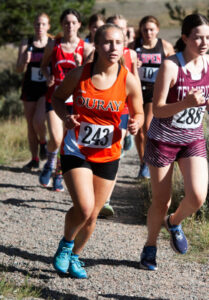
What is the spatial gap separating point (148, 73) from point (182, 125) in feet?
10.3

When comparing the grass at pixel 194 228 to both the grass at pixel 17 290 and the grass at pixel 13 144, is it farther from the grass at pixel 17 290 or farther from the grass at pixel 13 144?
the grass at pixel 13 144

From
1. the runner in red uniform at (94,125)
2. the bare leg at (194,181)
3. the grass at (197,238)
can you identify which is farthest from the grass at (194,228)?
the runner in red uniform at (94,125)

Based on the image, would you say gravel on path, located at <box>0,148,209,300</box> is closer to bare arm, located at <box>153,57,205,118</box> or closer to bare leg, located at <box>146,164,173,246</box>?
bare leg, located at <box>146,164,173,246</box>

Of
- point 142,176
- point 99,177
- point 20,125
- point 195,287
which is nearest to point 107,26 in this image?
point 99,177

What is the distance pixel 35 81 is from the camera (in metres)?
8.02

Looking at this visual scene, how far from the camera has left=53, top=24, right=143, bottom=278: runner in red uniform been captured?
3963 millimetres

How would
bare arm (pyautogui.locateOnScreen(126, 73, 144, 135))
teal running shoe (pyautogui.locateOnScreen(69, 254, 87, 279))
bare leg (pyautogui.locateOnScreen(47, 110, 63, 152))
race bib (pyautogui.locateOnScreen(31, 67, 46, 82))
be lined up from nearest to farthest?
bare arm (pyautogui.locateOnScreen(126, 73, 144, 135)) → teal running shoe (pyautogui.locateOnScreen(69, 254, 87, 279)) → bare leg (pyautogui.locateOnScreen(47, 110, 63, 152)) → race bib (pyautogui.locateOnScreen(31, 67, 46, 82))

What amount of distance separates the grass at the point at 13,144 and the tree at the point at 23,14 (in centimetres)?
550

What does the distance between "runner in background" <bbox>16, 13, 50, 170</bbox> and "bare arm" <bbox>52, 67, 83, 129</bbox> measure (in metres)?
3.46

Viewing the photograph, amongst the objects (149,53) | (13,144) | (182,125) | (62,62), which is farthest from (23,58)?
(182,125)

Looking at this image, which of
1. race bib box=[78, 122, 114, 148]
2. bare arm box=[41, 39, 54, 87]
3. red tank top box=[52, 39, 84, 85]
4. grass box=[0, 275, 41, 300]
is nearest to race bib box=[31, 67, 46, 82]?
bare arm box=[41, 39, 54, 87]

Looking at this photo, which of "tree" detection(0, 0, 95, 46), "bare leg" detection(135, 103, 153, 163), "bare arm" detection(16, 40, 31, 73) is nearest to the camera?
"bare leg" detection(135, 103, 153, 163)

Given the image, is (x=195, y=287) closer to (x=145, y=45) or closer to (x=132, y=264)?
(x=132, y=264)

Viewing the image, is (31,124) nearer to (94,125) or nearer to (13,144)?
(13,144)
